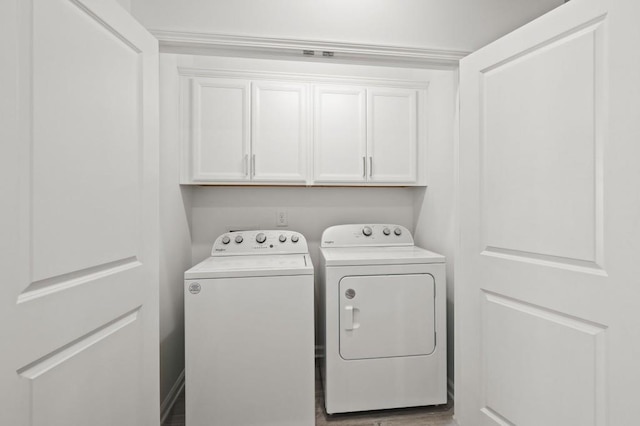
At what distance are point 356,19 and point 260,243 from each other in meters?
1.56

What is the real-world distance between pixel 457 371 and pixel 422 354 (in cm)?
31

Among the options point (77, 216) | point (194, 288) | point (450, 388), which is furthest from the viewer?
point (450, 388)

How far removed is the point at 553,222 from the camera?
111cm

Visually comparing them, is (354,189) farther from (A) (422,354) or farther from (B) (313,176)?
(A) (422,354)

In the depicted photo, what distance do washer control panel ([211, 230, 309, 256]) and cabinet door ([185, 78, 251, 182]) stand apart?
0.44 meters

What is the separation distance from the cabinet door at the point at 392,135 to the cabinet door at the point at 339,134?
7 cm

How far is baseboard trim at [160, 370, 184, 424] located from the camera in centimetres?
181

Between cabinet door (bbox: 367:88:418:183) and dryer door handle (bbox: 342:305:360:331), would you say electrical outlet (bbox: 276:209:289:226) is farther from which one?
dryer door handle (bbox: 342:305:360:331)

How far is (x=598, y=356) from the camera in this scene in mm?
984

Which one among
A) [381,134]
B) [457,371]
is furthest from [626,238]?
[381,134]

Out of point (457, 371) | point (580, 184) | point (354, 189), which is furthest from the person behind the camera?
point (354, 189)

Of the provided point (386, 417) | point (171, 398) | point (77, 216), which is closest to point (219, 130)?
point (77, 216)

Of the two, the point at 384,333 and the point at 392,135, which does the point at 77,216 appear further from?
the point at 392,135

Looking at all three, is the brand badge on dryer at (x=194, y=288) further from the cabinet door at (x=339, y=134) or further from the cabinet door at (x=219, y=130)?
the cabinet door at (x=339, y=134)
